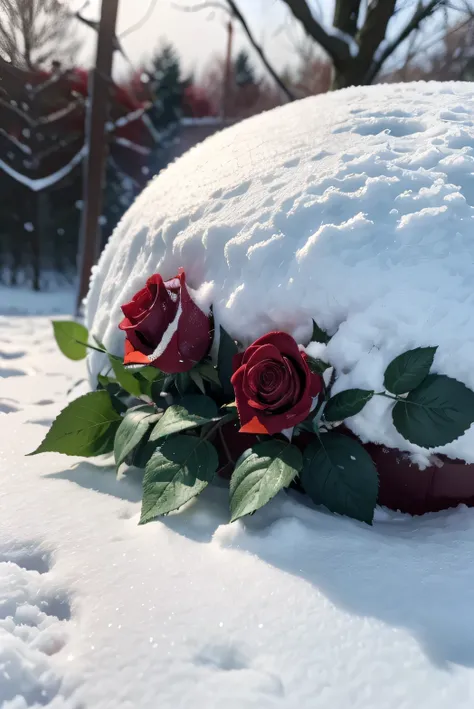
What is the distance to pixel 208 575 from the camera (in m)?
1.00

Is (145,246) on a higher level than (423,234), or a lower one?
lower

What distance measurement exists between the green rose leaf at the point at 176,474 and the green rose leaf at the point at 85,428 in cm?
27

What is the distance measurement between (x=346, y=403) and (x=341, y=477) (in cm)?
15

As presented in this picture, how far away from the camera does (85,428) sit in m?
1.48

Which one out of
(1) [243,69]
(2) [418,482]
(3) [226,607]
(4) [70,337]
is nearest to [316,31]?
(4) [70,337]

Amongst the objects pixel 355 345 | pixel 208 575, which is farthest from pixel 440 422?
pixel 208 575

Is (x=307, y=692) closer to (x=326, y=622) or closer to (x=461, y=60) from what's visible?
(x=326, y=622)

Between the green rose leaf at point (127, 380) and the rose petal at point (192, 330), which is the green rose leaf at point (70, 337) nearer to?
the green rose leaf at point (127, 380)

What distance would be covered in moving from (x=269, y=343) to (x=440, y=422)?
15.1 inches

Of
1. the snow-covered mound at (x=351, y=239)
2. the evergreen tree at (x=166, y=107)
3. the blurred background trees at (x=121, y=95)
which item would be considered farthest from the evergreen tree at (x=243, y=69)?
the snow-covered mound at (x=351, y=239)

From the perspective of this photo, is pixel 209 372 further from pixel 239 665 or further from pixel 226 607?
pixel 239 665

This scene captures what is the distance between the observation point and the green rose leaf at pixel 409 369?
1159mm

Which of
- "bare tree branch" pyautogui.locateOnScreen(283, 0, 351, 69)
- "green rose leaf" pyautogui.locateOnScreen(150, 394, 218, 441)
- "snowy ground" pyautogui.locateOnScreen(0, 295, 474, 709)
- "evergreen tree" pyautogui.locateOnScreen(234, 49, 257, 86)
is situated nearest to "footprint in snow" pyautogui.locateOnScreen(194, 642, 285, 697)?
"snowy ground" pyautogui.locateOnScreen(0, 295, 474, 709)

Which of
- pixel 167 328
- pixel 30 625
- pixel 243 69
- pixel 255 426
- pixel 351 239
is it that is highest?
pixel 243 69
